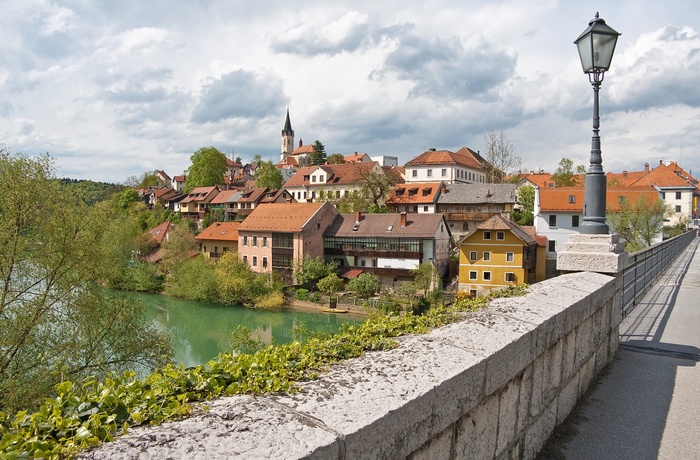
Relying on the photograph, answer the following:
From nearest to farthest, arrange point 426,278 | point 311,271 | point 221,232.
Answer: point 426,278
point 311,271
point 221,232

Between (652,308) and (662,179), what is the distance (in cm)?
6880

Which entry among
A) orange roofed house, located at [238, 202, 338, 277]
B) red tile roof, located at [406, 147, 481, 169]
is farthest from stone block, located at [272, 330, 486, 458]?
red tile roof, located at [406, 147, 481, 169]

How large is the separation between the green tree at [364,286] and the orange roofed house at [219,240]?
61.5 feet

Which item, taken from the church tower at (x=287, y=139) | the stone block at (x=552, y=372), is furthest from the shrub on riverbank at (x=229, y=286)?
the church tower at (x=287, y=139)

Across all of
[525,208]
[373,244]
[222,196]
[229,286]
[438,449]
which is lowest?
[229,286]

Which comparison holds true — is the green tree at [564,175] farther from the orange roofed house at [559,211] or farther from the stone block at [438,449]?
the stone block at [438,449]

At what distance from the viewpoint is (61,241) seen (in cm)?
1778

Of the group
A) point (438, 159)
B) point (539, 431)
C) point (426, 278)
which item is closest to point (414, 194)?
point (438, 159)

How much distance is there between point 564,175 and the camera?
74625 millimetres

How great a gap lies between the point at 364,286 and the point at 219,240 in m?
22.7

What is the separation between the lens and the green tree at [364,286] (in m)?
42.4

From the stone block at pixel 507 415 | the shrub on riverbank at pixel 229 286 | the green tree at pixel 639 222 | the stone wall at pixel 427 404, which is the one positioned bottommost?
the shrub on riverbank at pixel 229 286

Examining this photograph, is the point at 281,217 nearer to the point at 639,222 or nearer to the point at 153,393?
the point at 639,222

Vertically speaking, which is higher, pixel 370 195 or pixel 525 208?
pixel 370 195
